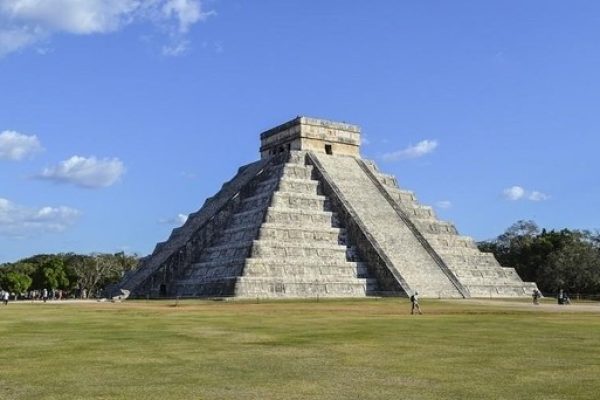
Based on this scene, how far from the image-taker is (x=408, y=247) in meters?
43.9

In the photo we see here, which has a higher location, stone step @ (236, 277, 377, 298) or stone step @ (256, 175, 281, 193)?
stone step @ (256, 175, 281, 193)

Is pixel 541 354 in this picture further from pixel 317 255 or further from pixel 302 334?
pixel 317 255

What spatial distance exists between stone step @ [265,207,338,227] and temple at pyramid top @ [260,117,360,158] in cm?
823

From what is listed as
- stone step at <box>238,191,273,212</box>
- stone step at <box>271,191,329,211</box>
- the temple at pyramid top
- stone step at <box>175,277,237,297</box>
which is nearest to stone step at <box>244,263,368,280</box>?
stone step at <box>175,277,237,297</box>

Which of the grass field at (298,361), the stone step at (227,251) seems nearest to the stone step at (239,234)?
the stone step at (227,251)

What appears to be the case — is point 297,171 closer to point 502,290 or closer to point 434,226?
point 434,226

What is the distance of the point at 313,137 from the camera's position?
170 ft

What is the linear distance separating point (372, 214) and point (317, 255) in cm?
676

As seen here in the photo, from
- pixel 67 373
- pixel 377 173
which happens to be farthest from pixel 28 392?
pixel 377 173

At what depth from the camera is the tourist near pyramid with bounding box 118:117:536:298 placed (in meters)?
39.6

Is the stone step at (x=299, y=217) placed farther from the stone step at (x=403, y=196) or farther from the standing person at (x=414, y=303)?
the standing person at (x=414, y=303)

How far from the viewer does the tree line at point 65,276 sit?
261ft

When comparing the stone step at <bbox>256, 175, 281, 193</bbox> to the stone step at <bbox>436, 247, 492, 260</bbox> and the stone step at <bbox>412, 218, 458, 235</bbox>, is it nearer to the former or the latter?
the stone step at <bbox>412, 218, 458, 235</bbox>

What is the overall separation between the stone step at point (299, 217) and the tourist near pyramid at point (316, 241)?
72 millimetres
